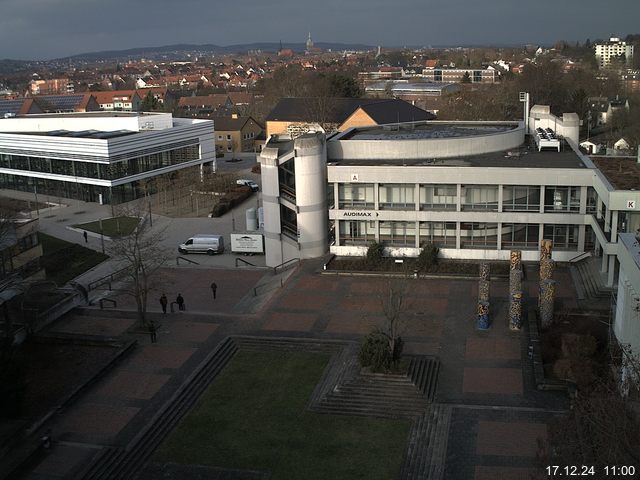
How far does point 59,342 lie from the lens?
31422mm

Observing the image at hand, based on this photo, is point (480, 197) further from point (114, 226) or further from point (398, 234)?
point (114, 226)

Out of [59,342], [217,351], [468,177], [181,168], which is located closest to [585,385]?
[217,351]

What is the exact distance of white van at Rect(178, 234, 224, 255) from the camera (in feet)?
150

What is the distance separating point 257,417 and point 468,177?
2035cm

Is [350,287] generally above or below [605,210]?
below

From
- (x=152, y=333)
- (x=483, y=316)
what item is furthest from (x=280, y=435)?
(x=483, y=316)

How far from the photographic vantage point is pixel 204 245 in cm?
4594

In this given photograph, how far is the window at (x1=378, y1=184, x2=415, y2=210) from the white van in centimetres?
1129

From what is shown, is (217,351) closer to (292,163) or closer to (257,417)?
(257,417)

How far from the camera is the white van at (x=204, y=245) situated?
150 ft

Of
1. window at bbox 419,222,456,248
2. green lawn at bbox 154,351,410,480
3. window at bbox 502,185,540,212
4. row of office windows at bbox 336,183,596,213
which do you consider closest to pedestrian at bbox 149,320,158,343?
green lawn at bbox 154,351,410,480

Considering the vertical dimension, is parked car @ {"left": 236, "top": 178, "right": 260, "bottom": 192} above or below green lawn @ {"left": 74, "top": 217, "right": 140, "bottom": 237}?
above

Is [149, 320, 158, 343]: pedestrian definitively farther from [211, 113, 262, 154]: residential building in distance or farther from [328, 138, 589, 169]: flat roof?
[211, 113, 262, 154]: residential building in distance

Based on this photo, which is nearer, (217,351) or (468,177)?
(217,351)
